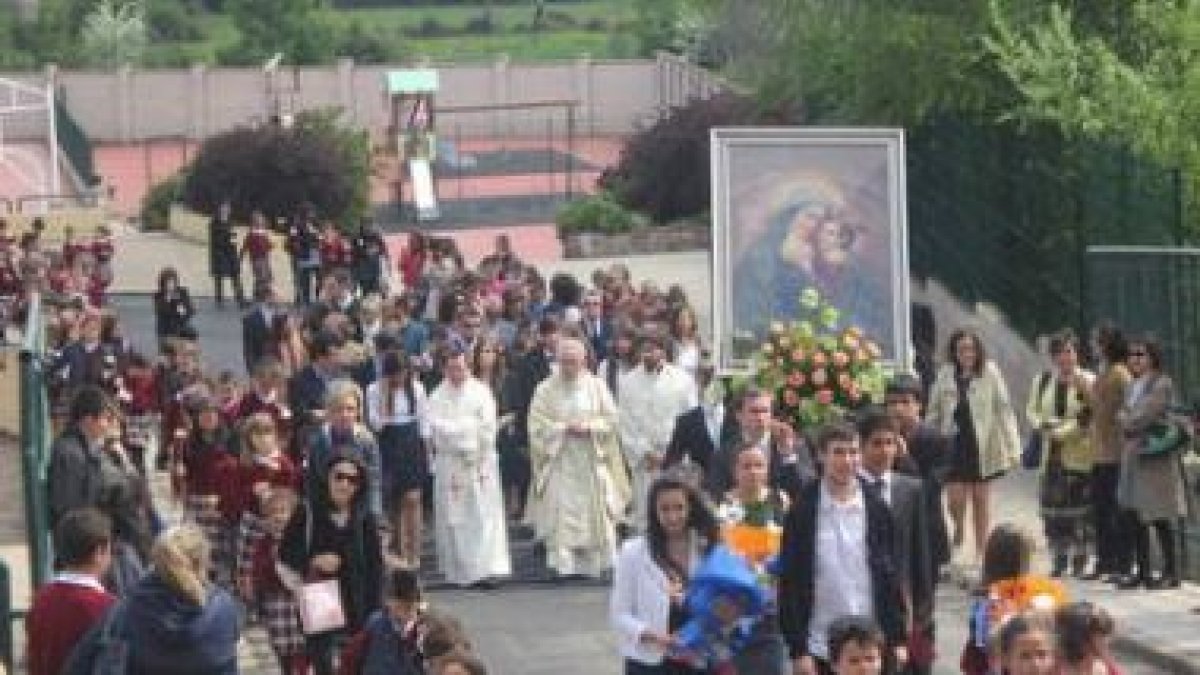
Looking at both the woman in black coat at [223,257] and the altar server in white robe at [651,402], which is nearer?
the altar server in white robe at [651,402]

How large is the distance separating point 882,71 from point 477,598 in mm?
11915

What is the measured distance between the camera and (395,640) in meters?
13.0

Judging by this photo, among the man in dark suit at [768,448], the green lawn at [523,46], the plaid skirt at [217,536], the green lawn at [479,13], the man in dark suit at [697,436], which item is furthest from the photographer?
the green lawn at [479,13]

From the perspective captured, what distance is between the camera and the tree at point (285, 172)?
163 feet

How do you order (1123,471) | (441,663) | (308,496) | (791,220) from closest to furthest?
(441,663), (308,496), (1123,471), (791,220)

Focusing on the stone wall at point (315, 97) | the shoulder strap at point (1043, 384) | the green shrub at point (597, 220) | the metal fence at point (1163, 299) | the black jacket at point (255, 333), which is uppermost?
the stone wall at point (315, 97)

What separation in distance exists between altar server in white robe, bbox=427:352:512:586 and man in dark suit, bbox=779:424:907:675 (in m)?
8.71

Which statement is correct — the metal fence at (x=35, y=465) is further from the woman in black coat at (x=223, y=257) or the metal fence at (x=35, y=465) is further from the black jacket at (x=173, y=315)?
the woman in black coat at (x=223, y=257)

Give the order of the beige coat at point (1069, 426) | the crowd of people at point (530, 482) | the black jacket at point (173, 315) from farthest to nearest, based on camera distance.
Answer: the black jacket at point (173, 315) → the beige coat at point (1069, 426) → the crowd of people at point (530, 482)

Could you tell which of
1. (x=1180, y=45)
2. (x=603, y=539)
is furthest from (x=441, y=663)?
(x=1180, y=45)

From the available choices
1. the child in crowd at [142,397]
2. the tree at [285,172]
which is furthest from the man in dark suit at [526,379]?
the tree at [285,172]

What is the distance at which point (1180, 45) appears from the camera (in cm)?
2586

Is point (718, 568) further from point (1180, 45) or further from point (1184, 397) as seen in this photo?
point (1180, 45)

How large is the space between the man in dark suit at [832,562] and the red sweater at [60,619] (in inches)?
106
